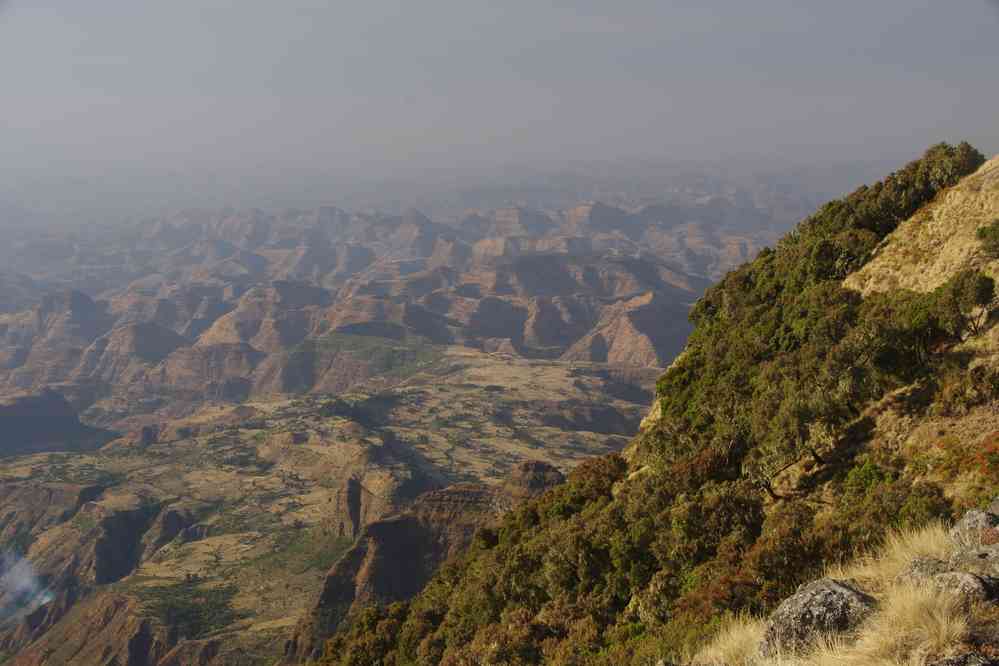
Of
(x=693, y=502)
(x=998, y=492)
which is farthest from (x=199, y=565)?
(x=998, y=492)

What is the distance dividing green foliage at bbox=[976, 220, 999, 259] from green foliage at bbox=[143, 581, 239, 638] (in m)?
136

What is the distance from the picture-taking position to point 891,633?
881 centimetres

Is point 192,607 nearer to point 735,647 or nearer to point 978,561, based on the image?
point 735,647

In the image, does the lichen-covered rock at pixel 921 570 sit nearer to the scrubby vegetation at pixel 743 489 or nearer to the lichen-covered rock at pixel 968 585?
the lichen-covered rock at pixel 968 585

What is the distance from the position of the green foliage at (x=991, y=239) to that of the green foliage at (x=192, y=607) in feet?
445

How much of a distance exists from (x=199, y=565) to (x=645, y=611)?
165187 millimetres

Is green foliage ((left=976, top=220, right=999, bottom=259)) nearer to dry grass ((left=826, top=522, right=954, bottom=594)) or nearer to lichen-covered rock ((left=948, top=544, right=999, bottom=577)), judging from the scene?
dry grass ((left=826, top=522, right=954, bottom=594))

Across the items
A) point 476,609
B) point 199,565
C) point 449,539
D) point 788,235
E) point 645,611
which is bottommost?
point 199,565

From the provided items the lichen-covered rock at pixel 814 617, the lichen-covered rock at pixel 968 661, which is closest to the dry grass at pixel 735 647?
the lichen-covered rock at pixel 814 617

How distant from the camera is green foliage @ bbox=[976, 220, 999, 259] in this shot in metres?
23.2

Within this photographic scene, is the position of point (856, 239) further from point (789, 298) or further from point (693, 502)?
point (693, 502)

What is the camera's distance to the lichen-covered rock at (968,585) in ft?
29.4

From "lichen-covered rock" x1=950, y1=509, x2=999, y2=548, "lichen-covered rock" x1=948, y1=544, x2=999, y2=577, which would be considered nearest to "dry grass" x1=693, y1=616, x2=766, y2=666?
"lichen-covered rock" x1=948, y1=544, x2=999, y2=577

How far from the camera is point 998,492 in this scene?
15.1 metres
